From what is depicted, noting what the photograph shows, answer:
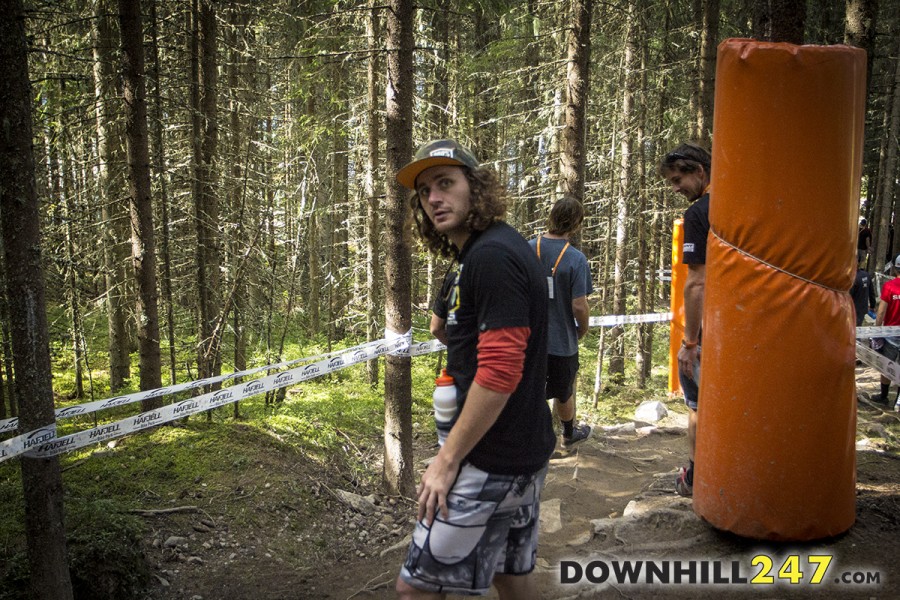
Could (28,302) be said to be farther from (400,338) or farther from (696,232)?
(696,232)

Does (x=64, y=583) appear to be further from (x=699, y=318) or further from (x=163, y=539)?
(x=699, y=318)

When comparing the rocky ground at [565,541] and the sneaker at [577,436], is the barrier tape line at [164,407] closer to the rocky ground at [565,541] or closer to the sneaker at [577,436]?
the rocky ground at [565,541]

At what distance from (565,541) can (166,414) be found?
3.53 metres

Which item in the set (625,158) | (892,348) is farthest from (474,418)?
(625,158)

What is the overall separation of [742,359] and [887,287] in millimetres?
7220

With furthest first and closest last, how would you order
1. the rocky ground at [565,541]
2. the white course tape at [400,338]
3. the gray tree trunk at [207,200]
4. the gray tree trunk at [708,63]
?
the gray tree trunk at [708,63]
the gray tree trunk at [207,200]
the white course tape at [400,338]
the rocky ground at [565,541]

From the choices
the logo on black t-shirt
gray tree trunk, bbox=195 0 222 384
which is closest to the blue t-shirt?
the logo on black t-shirt

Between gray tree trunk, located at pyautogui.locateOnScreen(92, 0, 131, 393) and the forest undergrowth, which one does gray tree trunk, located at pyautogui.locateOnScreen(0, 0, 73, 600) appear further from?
gray tree trunk, located at pyautogui.locateOnScreen(92, 0, 131, 393)

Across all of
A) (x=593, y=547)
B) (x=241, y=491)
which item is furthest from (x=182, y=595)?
(x=593, y=547)

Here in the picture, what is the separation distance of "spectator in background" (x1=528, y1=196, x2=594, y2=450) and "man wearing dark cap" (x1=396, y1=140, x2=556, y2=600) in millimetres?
2976

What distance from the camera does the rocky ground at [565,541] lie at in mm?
3545

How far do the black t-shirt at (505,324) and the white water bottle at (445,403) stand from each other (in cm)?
4

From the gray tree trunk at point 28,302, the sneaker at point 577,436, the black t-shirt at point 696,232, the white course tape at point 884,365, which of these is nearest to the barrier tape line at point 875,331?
the white course tape at point 884,365

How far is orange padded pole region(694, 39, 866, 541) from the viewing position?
3.31 metres
